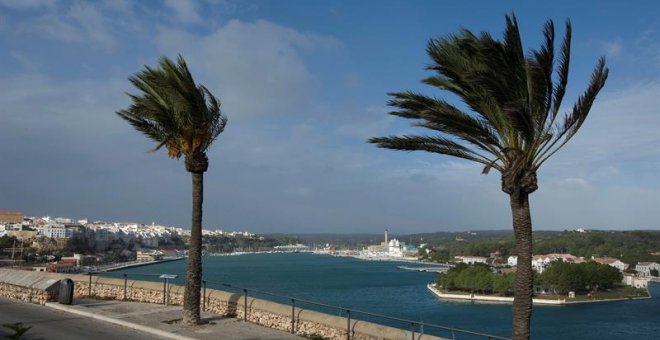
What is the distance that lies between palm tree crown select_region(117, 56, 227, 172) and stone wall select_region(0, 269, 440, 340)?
331cm

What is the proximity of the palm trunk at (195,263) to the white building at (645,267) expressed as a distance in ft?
493

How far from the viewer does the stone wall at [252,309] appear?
909cm

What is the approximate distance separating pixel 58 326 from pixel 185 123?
4568mm

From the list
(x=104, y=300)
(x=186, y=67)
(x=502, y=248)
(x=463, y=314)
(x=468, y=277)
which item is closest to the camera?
(x=186, y=67)

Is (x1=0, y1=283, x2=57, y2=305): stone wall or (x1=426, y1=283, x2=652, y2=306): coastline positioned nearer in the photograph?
(x1=0, y1=283, x2=57, y2=305): stone wall

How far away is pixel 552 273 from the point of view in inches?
3917

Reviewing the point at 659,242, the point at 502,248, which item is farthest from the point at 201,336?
the point at 659,242

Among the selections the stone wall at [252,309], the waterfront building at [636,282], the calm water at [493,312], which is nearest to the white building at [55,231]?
the calm water at [493,312]

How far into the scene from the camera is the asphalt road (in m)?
9.56

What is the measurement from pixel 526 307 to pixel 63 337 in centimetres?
759

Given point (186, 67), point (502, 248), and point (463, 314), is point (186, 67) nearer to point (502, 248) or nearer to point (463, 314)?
point (463, 314)

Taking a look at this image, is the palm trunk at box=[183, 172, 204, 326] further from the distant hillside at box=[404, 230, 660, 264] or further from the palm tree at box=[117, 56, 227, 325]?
the distant hillside at box=[404, 230, 660, 264]

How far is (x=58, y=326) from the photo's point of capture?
34.2 ft

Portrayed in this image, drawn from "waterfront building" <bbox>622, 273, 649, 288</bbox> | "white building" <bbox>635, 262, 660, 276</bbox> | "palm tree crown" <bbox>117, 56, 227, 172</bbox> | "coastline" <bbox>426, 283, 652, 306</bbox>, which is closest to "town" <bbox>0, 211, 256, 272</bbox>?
"coastline" <bbox>426, 283, 652, 306</bbox>
